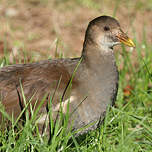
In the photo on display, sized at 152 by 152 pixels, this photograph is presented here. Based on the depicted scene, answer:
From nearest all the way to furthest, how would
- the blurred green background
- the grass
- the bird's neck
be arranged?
1. the grass
2. the bird's neck
3. the blurred green background

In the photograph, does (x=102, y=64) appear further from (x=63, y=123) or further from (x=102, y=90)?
(x=63, y=123)

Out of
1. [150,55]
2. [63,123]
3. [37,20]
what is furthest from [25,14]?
[63,123]


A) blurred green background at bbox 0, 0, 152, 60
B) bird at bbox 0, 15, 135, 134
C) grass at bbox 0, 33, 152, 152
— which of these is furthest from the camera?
blurred green background at bbox 0, 0, 152, 60

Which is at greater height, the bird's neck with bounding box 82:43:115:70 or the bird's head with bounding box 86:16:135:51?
the bird's head with bounding box 86:16:135:51

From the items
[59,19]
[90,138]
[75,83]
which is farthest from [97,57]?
[59,19]

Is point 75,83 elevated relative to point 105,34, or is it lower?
lower

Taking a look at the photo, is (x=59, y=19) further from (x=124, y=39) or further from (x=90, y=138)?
(x=90, y=138)

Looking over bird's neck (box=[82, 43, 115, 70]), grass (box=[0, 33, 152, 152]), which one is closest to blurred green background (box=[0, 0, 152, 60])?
grass (box=[0, 33, 152, 152])

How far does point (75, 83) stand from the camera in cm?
371

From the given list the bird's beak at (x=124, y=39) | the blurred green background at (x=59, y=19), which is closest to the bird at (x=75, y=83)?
the bird's beak at (x=124, y=39)

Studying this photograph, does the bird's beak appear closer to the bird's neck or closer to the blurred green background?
the bird's neck

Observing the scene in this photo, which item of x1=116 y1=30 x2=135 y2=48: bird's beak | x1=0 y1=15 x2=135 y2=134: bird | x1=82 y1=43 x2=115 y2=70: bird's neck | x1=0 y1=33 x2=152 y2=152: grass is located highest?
x1=116 y1=30 x2=135 y2=48: bird's beak

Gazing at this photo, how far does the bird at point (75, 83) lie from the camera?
3590mm

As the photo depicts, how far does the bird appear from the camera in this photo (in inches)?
141
